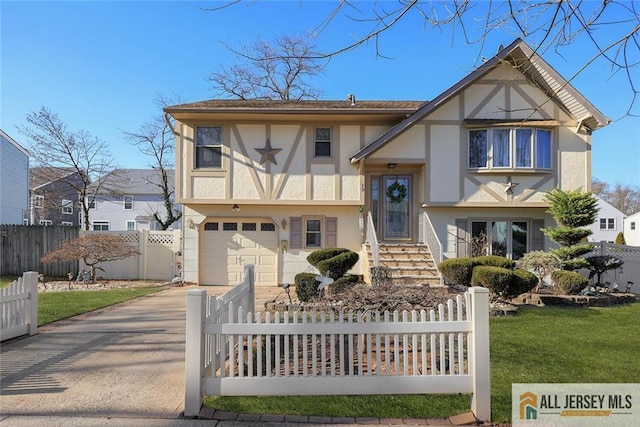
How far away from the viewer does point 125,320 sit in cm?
747

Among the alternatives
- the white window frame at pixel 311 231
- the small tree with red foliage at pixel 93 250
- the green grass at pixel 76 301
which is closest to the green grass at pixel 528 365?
the green grass at pixel 76 301

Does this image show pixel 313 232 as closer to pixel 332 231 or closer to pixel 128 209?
pixel 332 231

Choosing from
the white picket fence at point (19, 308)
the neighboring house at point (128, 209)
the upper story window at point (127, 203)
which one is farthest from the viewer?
the upper story window at point (127, 203)

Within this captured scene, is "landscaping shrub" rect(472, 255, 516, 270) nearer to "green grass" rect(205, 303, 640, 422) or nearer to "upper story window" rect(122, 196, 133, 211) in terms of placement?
"green grass" rect(205, 303, 640, 422)

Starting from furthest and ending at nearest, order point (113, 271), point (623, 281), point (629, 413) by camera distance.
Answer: point (113, 271)
point (623, 281)
point (629, 413)

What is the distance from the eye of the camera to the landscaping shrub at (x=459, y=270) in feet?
31.6

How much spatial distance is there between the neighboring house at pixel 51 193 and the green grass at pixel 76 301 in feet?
52.0

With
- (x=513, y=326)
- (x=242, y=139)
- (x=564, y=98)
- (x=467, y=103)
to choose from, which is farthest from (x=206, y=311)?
(x=564, y=98)

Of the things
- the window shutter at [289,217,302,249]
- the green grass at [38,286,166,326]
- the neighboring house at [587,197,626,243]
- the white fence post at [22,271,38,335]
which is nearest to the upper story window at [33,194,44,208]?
the green grass at [38,286,166,326]

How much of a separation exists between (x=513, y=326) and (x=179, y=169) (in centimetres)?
1073

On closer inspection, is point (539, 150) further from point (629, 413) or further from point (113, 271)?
point (113, 271)

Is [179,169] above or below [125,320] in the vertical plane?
above

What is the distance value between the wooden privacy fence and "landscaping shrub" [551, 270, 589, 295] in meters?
16.1

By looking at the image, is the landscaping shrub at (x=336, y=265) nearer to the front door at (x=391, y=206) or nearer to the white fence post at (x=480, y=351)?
the front door at (x=391, y=206)
